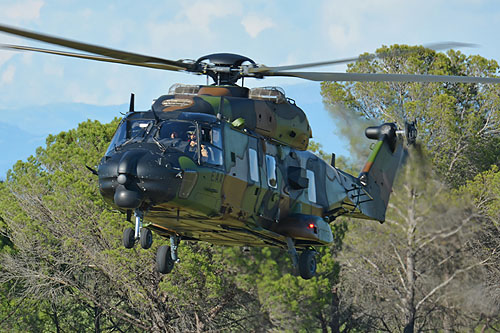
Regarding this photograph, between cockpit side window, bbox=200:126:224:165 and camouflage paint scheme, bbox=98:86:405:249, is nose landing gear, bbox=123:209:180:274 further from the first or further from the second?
cockpit side window, bbox=200:126:224:165

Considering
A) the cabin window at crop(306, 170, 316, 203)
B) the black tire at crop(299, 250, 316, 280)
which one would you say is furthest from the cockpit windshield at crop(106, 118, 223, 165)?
the black tire at crop(299, 250, 316, 280)

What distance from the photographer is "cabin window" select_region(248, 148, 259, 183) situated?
12906 millimetres

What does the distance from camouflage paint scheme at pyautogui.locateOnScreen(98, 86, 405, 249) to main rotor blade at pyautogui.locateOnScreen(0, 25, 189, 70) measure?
0.80 m

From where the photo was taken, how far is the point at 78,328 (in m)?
36.7

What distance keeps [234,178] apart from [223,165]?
357 mm

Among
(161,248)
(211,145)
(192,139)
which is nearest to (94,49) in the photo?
(192,139)

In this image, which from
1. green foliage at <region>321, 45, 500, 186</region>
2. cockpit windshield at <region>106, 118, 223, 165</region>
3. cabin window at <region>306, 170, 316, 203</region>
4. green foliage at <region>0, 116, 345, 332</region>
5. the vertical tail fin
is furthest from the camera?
green foliage at <region>321, 45, 500, 186</region>

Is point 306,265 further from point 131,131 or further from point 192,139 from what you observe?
point 131,131

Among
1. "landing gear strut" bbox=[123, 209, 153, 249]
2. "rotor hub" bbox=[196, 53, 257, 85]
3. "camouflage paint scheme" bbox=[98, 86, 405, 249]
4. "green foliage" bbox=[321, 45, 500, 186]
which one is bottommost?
"landing gear strut" bbox=[123, 209, 153, 249]

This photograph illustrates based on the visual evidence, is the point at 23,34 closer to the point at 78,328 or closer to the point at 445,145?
the point at 445,145

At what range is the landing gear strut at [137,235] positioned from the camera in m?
11.4

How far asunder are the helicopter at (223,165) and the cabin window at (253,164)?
18 mm

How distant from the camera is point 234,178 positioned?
40.8ft

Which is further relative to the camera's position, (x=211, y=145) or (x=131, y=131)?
(x=131, y=131)
